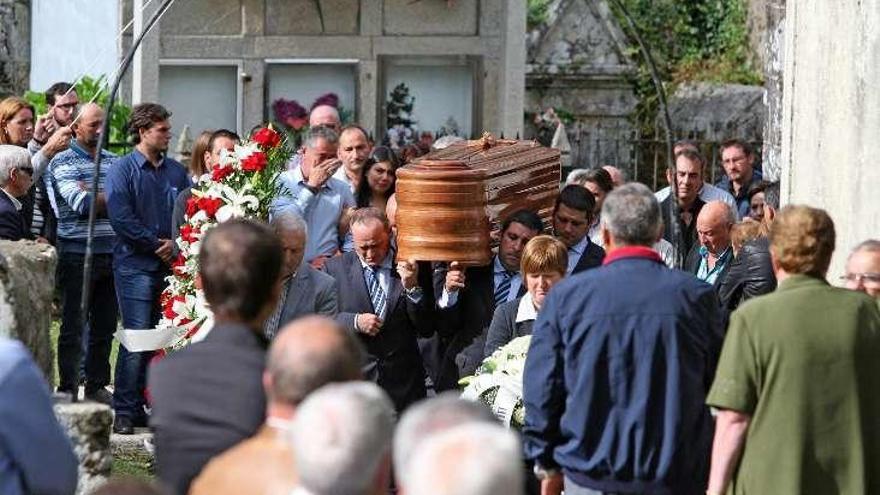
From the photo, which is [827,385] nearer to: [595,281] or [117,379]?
[595,281]

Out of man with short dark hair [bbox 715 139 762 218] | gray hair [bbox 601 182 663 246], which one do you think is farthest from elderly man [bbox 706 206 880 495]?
man with short dark hair [bbox 715 139 762 218]

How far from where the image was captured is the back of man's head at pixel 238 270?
566 cm

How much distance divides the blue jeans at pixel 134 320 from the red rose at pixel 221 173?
6.39 feet

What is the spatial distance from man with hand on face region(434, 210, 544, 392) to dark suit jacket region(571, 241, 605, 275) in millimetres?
301

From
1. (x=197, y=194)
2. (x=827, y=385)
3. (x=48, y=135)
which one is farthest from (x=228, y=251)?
(x=48, y=135)

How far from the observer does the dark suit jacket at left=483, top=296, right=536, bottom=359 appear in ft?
30.5

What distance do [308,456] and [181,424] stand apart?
139cm

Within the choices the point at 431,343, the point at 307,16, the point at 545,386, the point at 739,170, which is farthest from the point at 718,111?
the point at 545,386

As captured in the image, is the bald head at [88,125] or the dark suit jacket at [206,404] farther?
the bald head at [88,125]

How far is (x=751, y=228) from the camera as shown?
10.5 meters

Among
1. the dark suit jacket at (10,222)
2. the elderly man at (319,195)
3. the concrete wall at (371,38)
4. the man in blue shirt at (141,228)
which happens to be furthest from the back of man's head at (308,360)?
the concrete wall at (371,38)

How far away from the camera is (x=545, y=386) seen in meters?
7.07

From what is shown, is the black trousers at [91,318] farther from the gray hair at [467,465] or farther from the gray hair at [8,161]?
the gray hair at [467,465]

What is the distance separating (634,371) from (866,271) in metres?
1.25
